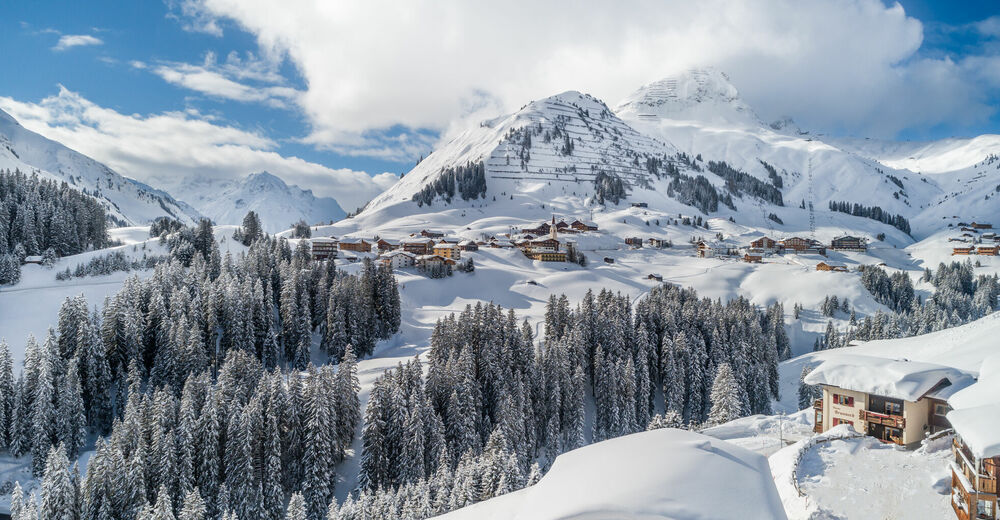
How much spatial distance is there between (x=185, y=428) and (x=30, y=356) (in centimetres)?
2256

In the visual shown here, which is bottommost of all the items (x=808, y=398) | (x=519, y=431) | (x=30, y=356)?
(x=808, y=398)

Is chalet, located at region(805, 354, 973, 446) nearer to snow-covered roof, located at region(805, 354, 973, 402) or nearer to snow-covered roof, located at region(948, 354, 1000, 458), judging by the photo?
snow-covered roof, located at region(805, 354, 973, 402)

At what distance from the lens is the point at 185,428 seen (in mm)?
37969

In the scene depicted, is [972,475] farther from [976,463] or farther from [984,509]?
[984,509]

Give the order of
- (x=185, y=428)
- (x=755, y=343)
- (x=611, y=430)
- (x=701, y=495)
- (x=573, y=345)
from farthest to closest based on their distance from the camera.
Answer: (x=755, y=343), (x=573, y=345), (x=611, y=430), (x=185, y=428), (x=701, y=495)

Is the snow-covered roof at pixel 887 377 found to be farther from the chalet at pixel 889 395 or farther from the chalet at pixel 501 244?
the chalet at pixel 501 244

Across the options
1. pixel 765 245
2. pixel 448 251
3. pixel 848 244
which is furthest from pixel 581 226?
pixel 848 244

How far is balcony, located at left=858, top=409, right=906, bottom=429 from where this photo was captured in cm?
2850

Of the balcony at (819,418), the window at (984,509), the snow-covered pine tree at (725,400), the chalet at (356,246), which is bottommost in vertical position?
the snow-covered pine tree at (725,400)

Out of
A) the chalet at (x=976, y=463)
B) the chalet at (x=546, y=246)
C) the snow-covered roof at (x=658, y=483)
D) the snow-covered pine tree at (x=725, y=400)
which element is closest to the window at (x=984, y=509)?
the chalet at (x=976, y=463)

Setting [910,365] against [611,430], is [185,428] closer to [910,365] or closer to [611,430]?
[611,430]

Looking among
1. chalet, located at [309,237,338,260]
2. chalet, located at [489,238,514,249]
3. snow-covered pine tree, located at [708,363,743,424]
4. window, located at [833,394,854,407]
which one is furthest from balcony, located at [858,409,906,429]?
chalet, located at [489,238,514,249]

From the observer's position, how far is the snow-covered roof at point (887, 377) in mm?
28250

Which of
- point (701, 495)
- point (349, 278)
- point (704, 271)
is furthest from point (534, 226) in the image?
point (701, 495)
